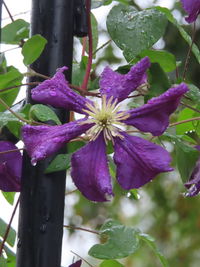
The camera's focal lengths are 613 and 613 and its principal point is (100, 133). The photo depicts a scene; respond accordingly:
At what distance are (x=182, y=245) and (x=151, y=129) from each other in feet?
10.1

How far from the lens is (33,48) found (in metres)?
0.56

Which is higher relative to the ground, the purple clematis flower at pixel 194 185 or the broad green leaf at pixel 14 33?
the broad green leaf at pixel 14 33

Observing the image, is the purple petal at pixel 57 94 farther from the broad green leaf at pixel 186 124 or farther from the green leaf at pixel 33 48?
the broad green leaf at pixel 186 124

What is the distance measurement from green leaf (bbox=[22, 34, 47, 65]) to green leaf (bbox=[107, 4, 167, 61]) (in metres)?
0.06

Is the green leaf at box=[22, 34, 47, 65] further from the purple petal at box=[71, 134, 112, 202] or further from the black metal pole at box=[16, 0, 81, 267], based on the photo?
the purple petal at box=[71, 134, 112, 202]

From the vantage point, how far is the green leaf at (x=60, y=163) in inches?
20.9

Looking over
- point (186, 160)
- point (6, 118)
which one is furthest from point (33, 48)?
point (186, 160)

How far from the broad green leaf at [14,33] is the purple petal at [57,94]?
212mm

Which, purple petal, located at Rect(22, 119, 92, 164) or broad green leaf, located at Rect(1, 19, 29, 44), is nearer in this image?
purple petal, located at Rect(22, 119, 92, 164)

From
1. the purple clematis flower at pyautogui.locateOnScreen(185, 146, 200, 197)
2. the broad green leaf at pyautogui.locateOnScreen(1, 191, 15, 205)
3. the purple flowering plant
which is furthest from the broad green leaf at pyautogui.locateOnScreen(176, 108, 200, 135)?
the broad green leaf at pyautogui.locateOnScreen(1, 191, 15, 205)

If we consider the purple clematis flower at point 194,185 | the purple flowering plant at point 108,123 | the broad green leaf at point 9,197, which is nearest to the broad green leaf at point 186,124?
the purple flowering plant at point 108,123

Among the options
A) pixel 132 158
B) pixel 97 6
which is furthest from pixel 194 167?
pixel 97 6

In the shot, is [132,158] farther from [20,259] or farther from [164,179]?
[164,179]

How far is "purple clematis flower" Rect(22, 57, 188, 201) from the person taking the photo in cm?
47
